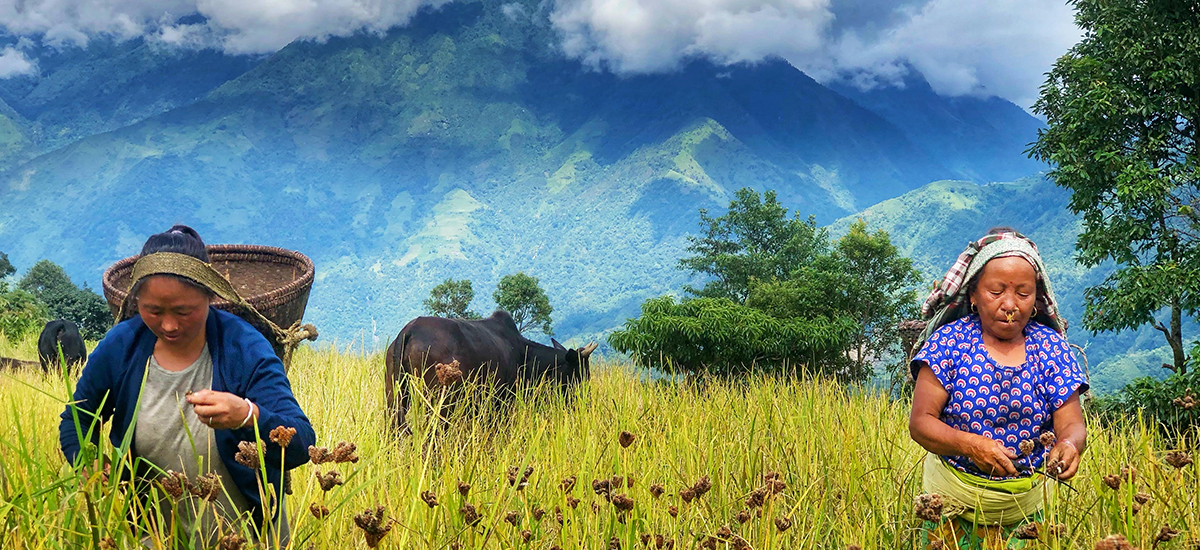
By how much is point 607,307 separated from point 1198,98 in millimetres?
74508

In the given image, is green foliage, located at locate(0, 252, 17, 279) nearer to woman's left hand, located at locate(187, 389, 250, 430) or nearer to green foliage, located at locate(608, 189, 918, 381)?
green foliage, located at locate(608, 189, 918, 381)


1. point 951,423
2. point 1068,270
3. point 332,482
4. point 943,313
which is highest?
→ point 1068,270

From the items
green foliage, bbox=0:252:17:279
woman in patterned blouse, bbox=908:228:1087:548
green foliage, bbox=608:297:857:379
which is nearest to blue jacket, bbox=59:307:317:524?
woman in patterned blouse, bbox=908:228:1087:548

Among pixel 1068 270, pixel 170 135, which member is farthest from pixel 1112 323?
pixel 170 135

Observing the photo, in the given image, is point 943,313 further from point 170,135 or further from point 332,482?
point 170,135

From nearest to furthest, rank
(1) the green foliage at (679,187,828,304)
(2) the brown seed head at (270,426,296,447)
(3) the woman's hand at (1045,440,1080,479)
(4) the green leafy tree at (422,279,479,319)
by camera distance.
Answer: (2) the brown seed head at (270,426,296,447) < (3) the woman's hand at (1045,440,1080,479) < (1) the green foliage at (679,187,828,304) < (4) the green leafy tree at (422,279,479,319)

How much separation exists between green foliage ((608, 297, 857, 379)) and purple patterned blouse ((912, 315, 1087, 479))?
7746mm

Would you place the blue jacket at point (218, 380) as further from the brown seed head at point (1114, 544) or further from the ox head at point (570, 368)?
the ox head at point (570, 368)

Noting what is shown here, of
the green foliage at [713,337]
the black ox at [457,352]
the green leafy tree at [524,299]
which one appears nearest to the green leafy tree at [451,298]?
the green leafy tree at [524,299]

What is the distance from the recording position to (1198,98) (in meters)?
12.1

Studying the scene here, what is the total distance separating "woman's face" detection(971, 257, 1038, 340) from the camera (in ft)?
9.76

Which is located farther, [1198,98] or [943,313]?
[1198,98]

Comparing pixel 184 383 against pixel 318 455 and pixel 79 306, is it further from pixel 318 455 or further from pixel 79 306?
pixel 79 306

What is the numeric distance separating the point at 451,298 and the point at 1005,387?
892 inches
